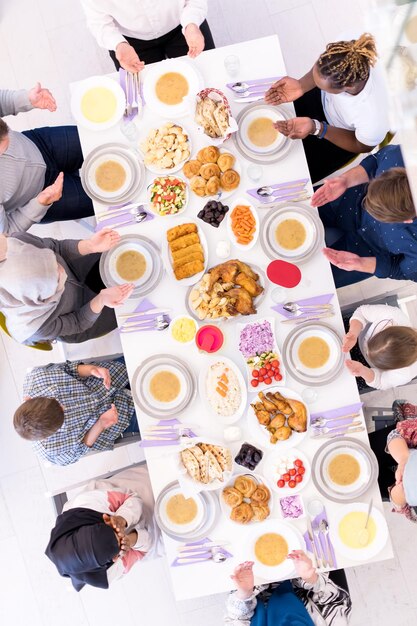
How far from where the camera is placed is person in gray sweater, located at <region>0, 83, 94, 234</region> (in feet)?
8.84

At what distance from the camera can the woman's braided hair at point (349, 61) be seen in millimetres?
2312

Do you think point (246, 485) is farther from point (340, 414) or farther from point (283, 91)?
point (283, 91)

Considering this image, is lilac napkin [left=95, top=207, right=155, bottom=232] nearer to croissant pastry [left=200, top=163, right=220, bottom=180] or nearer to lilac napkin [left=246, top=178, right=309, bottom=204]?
croissant pastry [left=200, top=163, right=220, bottom=180]

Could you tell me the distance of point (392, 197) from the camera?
2.16m

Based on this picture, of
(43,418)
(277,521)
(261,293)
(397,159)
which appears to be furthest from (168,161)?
(277,521)

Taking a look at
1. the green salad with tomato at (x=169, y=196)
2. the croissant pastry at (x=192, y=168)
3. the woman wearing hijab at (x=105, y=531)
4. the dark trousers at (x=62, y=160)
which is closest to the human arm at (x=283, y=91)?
the croissant pastry at (x=192, y=168)

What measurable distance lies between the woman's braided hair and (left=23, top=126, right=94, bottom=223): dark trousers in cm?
135

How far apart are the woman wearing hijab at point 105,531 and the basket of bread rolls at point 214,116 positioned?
5.30 ft

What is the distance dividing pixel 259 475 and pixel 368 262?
105 cm

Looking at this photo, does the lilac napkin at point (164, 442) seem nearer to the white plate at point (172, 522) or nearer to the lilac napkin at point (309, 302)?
the white plate at point (172, 522)

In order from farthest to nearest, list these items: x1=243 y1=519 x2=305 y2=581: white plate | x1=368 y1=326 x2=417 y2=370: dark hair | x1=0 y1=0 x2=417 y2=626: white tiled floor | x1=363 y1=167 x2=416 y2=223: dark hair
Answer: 1. x1=0 y1=0 x2=417 y2=626: white tiled floor
2. x1=243 y1=519 x2=305 y2=581: white plate
3. x1=368 y1=326 x2=417 y2=370: dark hair
4. x1=363 y1=167 x2=416 y2=223: dark hair

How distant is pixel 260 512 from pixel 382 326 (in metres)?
0.94

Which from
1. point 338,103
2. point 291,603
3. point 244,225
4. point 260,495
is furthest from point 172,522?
point 338,103

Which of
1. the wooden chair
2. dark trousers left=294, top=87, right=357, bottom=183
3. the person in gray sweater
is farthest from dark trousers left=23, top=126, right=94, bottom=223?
dark trousers left=294, top=87, right=357, bottom=183
